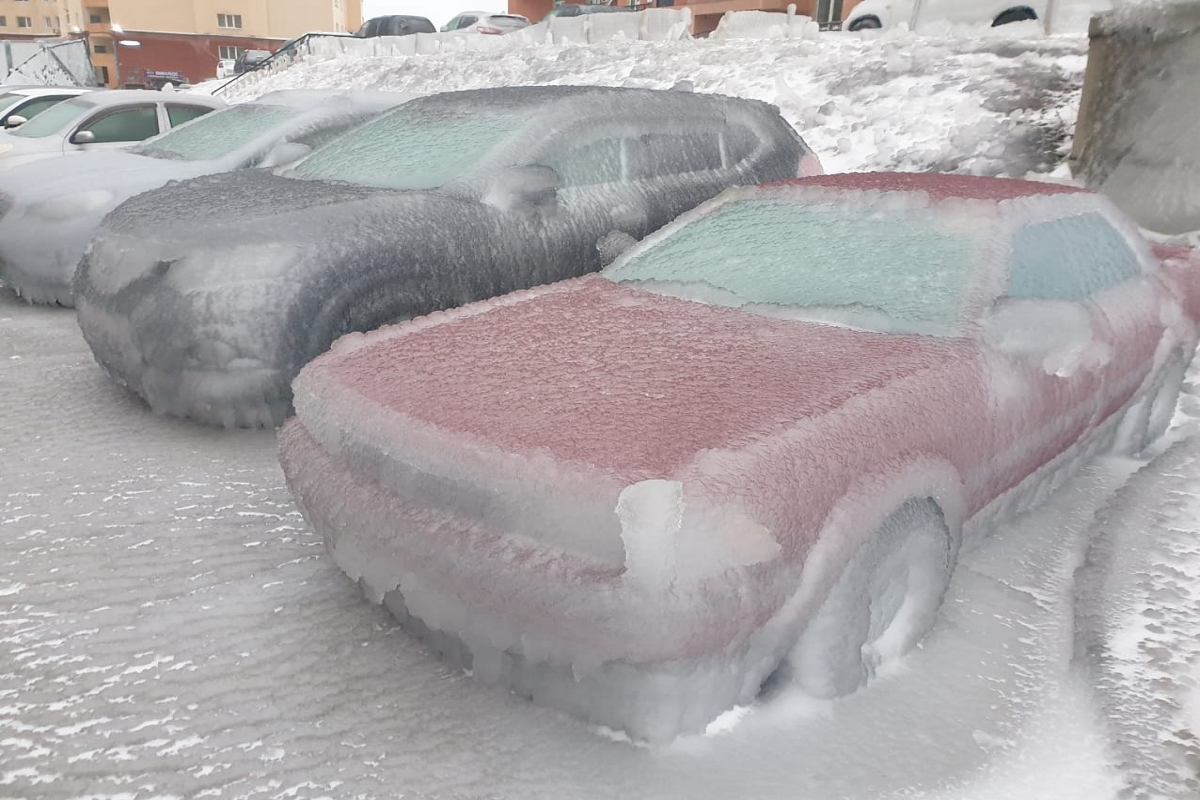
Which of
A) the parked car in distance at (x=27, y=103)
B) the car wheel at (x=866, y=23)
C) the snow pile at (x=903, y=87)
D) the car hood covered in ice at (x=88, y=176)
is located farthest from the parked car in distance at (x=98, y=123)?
the car wheel at (x=866, y=23)

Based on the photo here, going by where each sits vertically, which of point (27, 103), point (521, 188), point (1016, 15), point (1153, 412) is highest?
point (1016, 15)

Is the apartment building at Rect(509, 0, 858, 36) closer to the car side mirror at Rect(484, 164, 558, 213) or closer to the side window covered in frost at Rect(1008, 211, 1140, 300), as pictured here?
the car side mirror at Rect(484, 164, 558, 213)

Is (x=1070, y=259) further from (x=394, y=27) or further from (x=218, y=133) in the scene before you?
(x=394, y=27)

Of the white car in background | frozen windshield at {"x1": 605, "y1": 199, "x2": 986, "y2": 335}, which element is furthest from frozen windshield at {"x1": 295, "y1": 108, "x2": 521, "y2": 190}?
the white car in background

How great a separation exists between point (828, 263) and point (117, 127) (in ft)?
23.5

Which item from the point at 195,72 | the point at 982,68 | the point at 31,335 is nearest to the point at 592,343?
the point at 31,335

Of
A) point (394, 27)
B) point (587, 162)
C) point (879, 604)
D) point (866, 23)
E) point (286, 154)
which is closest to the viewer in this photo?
point (879, 604)

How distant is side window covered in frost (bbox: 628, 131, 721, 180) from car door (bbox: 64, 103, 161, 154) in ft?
16.5

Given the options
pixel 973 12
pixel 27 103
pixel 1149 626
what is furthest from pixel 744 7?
pixel 1149 626

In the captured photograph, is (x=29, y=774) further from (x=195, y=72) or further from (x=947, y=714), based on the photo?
(x=195, y=72)

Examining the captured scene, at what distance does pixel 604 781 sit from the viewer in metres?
1.91

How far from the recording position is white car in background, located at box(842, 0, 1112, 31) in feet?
31.9

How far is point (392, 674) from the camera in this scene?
7.45 ft

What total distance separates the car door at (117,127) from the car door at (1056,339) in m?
7.29
